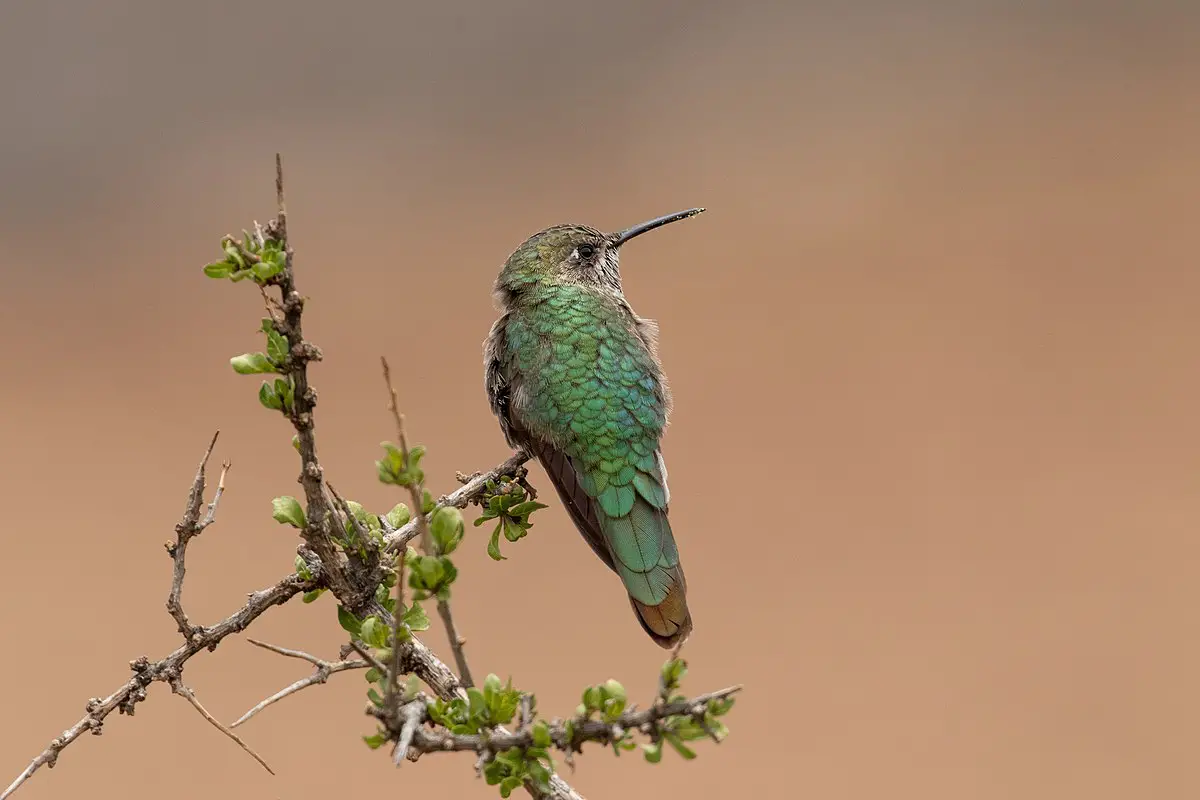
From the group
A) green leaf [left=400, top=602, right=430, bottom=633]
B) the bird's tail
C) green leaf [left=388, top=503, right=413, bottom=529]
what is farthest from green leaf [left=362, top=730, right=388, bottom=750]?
the bird's tail

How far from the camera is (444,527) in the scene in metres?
1.60

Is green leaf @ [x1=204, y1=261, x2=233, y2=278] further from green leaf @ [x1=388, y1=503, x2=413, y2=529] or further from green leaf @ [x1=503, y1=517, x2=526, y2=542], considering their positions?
green leaf @ [x1=503, y1=517, x2=526, y2=542]

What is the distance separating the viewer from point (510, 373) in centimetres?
353

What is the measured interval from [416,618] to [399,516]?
14.7 inches

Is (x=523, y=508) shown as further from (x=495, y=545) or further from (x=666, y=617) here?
(x=666, y=617)

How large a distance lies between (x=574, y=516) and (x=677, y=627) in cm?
53

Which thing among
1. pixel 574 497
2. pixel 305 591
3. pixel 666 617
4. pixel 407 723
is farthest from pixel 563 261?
pixel 407 723

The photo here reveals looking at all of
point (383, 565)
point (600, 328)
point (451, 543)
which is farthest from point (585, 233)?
point (451, 543)

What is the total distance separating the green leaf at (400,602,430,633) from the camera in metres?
1.98

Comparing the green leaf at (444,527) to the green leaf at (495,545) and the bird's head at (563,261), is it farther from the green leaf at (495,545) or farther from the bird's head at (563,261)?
the bird's head at (563,261)

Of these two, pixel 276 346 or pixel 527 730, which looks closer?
pixel 527 730

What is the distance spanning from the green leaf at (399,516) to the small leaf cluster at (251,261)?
74 centimetres

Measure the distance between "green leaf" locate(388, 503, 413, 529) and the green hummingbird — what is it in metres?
0.70

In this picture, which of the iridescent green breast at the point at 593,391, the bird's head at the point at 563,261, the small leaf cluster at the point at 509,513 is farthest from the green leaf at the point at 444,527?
the bird's head at the point at 563,261
